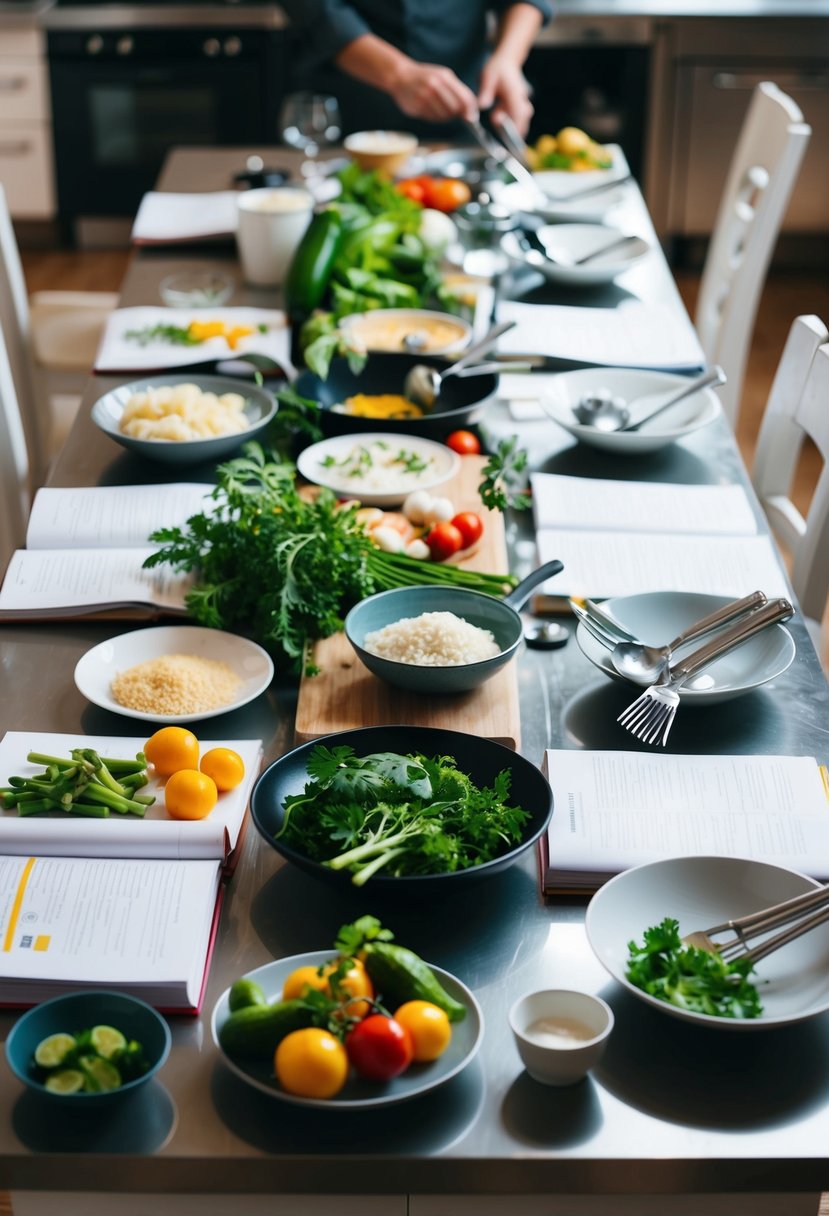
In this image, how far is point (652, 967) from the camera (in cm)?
108

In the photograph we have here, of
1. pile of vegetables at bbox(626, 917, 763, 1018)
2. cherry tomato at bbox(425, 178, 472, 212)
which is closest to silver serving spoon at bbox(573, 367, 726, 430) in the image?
cherry tomato at bbox(425, 178, 472, 212)

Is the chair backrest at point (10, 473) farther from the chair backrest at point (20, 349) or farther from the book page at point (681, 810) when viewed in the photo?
the book page at point (681, 810)

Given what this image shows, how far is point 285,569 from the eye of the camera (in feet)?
5.04

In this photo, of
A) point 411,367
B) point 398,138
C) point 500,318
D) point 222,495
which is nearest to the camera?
point 222,495

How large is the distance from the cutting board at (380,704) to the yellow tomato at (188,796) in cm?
17

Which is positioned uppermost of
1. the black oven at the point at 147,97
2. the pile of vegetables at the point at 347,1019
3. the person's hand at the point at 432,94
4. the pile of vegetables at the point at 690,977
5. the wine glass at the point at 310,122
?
the person's hand at the point at 432,94

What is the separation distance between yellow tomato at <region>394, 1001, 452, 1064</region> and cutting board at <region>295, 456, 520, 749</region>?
1.40ft

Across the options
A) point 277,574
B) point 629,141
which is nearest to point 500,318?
point 277,574

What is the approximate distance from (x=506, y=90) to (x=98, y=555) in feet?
6.51

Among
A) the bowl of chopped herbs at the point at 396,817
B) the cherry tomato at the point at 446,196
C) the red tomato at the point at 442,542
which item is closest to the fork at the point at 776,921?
the bowl of chopped herbs at the point at 396,817

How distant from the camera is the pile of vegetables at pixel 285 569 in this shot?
155 cm

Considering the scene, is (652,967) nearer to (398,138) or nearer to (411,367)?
(411,367)

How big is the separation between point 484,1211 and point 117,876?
1.34 ft

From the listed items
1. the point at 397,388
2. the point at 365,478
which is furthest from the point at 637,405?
the point at 365,478
